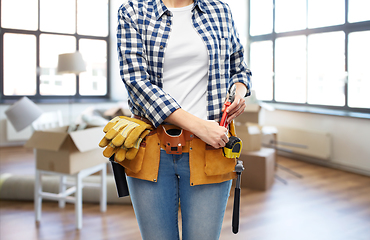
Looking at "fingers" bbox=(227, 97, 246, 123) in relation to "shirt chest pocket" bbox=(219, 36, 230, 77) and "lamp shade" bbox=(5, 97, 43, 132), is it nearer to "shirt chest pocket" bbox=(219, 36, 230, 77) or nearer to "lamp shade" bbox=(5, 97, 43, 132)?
"shirt chest pocket" bbox=(219, 36, 230, 77)

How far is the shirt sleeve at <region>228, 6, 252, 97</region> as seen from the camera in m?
1.02

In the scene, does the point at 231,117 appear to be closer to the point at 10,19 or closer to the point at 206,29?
the point at 206,29

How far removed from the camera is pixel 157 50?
35.6 inches

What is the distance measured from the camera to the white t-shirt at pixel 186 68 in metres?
0.93

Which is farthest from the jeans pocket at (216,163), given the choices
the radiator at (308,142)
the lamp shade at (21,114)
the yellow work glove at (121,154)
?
the radiator at (308,142)

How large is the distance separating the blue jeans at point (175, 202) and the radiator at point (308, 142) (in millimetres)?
3423

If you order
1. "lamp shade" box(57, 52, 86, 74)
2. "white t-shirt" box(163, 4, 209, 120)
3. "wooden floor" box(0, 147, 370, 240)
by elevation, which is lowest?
"wooden floor" box(0, 147, 370, 240)

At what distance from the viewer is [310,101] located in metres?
4.97

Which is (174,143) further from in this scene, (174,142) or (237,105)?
(237,105)

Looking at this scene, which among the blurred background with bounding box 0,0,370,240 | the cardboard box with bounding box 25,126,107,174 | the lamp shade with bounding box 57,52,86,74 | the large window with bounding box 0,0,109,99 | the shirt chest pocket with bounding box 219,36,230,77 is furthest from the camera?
the large window with bounding box 0,0,109,99

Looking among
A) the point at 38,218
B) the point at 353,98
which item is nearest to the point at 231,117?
the point at 38,218

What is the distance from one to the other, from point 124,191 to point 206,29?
570 millimetres

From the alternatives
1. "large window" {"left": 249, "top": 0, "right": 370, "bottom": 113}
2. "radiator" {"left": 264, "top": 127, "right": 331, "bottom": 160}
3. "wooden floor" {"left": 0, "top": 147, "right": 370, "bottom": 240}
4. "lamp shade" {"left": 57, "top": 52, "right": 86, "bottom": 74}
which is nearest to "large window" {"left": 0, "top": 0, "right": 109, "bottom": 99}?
"lamp shade" {"left": 57, "top": 52, "right": 86, "bottom": 74}

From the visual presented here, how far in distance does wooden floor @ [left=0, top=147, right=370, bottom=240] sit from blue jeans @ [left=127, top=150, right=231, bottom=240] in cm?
146
